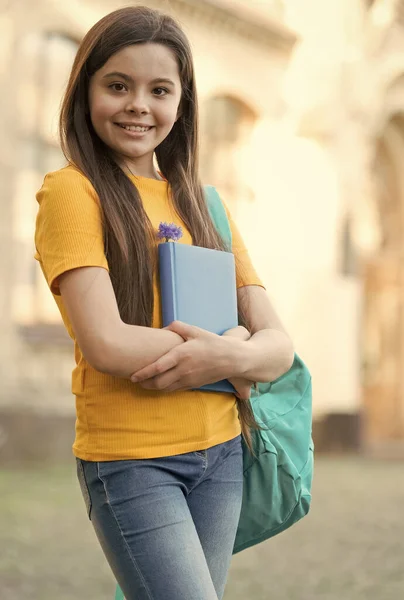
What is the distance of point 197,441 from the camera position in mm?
1887

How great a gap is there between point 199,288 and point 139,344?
0.19 metres

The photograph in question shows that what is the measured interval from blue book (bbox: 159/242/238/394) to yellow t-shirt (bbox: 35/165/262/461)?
5 cm

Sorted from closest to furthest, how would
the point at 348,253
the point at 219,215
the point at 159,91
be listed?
the point at 159,91, the point at 219,215, the point at 348,253

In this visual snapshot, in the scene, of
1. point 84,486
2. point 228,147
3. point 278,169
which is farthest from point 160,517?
point 278,169

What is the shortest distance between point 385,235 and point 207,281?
1353 centimetres

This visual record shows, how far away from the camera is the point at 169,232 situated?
193 centimetres

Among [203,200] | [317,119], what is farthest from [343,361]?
[203,200]

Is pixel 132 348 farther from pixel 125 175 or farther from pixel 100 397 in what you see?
pixel 125 175

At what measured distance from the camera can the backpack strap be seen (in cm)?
213

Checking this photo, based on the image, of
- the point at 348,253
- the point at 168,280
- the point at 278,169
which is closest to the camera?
the point at 168,280

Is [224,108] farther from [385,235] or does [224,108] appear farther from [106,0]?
[385,235]

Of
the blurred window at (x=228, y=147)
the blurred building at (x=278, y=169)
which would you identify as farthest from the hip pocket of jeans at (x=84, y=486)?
the blurred window at (x=228, y=147)

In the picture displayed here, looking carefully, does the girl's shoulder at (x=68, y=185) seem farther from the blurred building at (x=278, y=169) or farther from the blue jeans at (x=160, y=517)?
the blurred building at (x=278, y=169)

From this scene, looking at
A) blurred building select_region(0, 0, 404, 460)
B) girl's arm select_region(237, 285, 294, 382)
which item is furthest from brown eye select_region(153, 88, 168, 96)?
blurred building select_region(0, 0, 404, 460)
